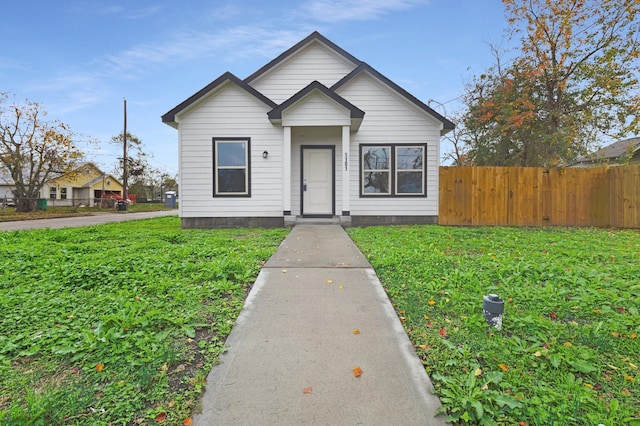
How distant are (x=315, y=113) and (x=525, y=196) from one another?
7.18 m

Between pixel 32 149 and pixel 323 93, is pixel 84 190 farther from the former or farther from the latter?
pixel 323 93

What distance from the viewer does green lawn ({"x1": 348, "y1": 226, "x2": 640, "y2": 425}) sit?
175cm

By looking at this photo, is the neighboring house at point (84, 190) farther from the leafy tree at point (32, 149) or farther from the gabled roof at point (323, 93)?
the gabled roof at point (323, 93)

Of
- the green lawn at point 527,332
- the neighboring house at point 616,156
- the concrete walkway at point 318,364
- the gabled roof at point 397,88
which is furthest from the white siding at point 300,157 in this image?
the neighboring house at point 616,156

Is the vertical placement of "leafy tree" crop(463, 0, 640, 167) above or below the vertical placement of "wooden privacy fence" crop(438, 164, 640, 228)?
above

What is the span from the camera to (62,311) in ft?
10.1

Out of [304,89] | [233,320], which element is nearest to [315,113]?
[304,89]

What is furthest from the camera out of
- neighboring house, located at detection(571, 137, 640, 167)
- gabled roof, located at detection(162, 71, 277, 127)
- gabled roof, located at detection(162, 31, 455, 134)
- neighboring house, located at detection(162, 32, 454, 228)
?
neighboring house, located at detection(571, 137, 640, 167)

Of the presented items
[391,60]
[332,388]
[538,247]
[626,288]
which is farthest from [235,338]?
[391,60]

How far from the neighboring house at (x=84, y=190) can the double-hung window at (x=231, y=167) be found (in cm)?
2719

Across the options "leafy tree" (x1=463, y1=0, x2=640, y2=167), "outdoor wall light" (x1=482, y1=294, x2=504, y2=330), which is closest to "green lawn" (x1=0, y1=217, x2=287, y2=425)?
"outdoor wall light" (x1=482, y1=294, x2=504, y2=330)

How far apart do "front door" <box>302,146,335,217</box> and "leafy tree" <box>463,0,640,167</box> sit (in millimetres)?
9030

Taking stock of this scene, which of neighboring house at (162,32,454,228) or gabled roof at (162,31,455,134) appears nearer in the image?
gabled roof at (162,31,455,134)

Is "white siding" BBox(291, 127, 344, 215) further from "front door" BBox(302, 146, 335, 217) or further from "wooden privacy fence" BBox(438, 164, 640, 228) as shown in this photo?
"wooden privacy fence" BBox(438, 164, 640, 228)
